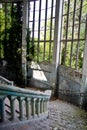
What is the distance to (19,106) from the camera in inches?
110

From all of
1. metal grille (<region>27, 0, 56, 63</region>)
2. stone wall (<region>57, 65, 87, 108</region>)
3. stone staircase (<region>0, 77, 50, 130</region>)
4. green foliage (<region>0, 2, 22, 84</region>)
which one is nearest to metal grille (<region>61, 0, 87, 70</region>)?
stone wall (<region>57, 65, 87, 108</region>)

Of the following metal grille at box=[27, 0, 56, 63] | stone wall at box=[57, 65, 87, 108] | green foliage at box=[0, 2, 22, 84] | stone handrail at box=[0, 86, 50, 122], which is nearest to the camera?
stone handrail at box=[0, 86, 50, 122]

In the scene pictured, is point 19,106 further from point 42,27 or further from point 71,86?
point 42,27

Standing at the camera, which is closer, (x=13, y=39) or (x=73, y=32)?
(x=73, y=32)

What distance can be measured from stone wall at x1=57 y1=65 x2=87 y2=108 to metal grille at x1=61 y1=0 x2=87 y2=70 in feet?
1.01

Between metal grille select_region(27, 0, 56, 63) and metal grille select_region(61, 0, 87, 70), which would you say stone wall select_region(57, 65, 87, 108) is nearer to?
metal grille select_region(61, 0, 87, 70)

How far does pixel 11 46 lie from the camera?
36.2 feet

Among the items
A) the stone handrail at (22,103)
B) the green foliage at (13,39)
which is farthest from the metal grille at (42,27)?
the stone handrail at (22,103)

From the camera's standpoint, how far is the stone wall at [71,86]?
6.74 metres

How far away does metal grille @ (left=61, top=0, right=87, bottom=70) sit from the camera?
22.9 ft

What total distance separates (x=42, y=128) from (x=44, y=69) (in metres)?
6.80

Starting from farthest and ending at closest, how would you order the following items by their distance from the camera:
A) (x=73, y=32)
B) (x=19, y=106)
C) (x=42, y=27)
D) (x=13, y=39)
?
(x=13, y=39) < (x=42, y=27) < (x=73, y=32) < (x=19, y=106)

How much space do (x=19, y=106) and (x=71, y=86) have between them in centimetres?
521

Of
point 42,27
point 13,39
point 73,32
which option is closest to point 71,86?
point 73,32
